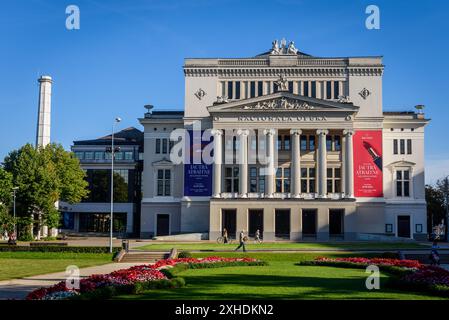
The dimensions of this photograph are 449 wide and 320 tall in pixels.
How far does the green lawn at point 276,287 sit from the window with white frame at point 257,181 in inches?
1707

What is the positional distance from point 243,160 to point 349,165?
561 inches

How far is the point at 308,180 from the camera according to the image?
74.7 meters

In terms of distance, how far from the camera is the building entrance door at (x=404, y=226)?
76.6 meters

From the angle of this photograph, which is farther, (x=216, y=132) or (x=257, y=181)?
(x=257, y=181)

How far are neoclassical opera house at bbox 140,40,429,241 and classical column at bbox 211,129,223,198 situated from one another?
0.45 ft

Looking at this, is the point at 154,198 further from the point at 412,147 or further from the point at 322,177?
the point at 412,147

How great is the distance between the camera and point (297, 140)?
73250 mm

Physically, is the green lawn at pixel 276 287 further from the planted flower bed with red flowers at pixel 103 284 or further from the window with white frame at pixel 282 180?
the window with white frame at pixel 282 180

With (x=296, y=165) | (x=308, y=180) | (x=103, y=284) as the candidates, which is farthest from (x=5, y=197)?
(x=103, y=284)

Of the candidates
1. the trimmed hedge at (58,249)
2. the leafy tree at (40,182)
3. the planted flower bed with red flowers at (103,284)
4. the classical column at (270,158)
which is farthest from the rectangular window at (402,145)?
the planted flower bed with red flowers at (103,284)

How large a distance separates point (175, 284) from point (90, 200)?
230 feet

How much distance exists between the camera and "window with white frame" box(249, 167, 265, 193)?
7450 centimetres

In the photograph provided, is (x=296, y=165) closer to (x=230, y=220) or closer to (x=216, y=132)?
(x=230, y=220)
